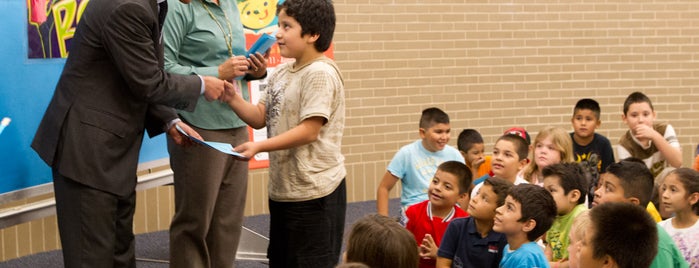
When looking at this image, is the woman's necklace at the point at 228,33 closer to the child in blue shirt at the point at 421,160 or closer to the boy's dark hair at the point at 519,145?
the child in blue shirt at the point at 421,160

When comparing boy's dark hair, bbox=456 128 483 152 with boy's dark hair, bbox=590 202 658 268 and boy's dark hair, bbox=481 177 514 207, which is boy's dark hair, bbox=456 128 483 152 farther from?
boy's dark hair, bbox=590 202 658 268

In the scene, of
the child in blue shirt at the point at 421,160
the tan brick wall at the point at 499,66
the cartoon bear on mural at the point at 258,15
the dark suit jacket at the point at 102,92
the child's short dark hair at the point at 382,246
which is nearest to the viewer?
the child's short dark hair at the point at 382,246

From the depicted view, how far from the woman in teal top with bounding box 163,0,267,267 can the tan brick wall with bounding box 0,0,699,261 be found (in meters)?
2.72

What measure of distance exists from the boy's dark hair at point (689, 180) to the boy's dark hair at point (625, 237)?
1.52 metres

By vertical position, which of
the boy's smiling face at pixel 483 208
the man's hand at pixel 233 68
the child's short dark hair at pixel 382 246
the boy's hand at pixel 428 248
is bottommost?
the boy's hand at pixel 428 248

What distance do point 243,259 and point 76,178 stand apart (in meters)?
2.76

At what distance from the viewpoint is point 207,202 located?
4.96 m

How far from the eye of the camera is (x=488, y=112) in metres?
9.34

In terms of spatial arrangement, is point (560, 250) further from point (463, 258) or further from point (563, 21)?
point (563, 21)

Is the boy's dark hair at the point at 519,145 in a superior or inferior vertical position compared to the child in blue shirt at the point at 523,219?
superior

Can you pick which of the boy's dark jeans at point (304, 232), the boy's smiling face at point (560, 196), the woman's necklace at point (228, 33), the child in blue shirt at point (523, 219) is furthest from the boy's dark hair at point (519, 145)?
the boy's dark jeans at point (304, 232)

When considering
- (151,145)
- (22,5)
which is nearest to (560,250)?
(151,145)

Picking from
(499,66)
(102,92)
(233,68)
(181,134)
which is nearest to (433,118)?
(233,68)

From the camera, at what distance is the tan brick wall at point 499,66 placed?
8703mm
